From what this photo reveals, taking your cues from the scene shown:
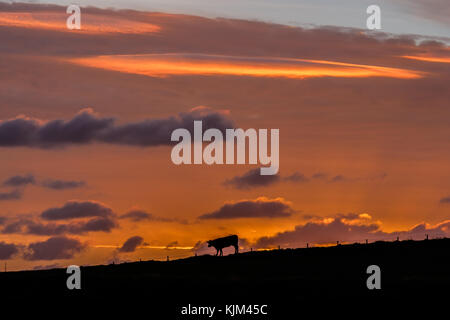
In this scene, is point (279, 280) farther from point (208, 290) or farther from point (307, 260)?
point (307, 260)

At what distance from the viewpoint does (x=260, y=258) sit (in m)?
78.3

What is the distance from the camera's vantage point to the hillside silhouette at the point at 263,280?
51.2 metres

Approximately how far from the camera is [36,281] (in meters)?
63.5

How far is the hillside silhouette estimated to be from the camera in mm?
51156

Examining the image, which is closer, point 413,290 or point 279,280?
point 413,290

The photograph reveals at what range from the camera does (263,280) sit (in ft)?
198

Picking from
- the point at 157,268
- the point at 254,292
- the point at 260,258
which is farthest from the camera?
the point at 260,258
